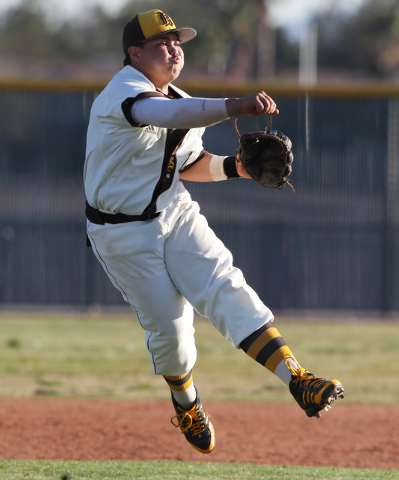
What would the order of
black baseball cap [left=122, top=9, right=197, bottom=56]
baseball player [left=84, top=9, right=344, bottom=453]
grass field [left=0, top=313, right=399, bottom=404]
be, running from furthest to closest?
grass field [left=0, top=313, right=399, bottom=404] < black baseball cap [left=122, top=9, right=197, bottom=56] < baseball player [left=84, top=9, right=344, bottom=453]

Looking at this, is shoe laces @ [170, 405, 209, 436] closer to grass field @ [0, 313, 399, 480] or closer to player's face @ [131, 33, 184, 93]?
grass field @ [0, 313, 399, 480]

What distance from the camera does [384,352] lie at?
9.73m

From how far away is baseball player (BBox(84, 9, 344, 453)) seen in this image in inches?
146

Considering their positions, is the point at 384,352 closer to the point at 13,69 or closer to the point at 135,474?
the point at 135,474

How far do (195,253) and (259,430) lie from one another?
2.53 metres

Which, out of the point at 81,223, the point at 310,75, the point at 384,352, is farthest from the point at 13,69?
the point at 384,352

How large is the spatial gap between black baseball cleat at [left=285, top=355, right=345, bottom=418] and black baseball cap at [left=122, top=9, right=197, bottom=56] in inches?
71.0

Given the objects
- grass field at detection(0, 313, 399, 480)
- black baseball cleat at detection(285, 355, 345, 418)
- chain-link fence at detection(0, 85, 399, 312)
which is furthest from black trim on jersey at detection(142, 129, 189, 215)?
chain-link fence at detection(0, 85, 399, 312)

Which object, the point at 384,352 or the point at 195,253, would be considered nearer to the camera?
the point at 195,253

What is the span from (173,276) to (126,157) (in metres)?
0.65

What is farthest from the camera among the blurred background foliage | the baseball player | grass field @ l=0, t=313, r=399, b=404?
the blurred background foliage

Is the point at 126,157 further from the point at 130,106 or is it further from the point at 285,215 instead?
the point at 285,215

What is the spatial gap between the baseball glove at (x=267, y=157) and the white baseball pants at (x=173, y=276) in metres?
0.42

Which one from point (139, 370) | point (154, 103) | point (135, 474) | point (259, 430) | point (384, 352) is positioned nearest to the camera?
point (154, 103)
